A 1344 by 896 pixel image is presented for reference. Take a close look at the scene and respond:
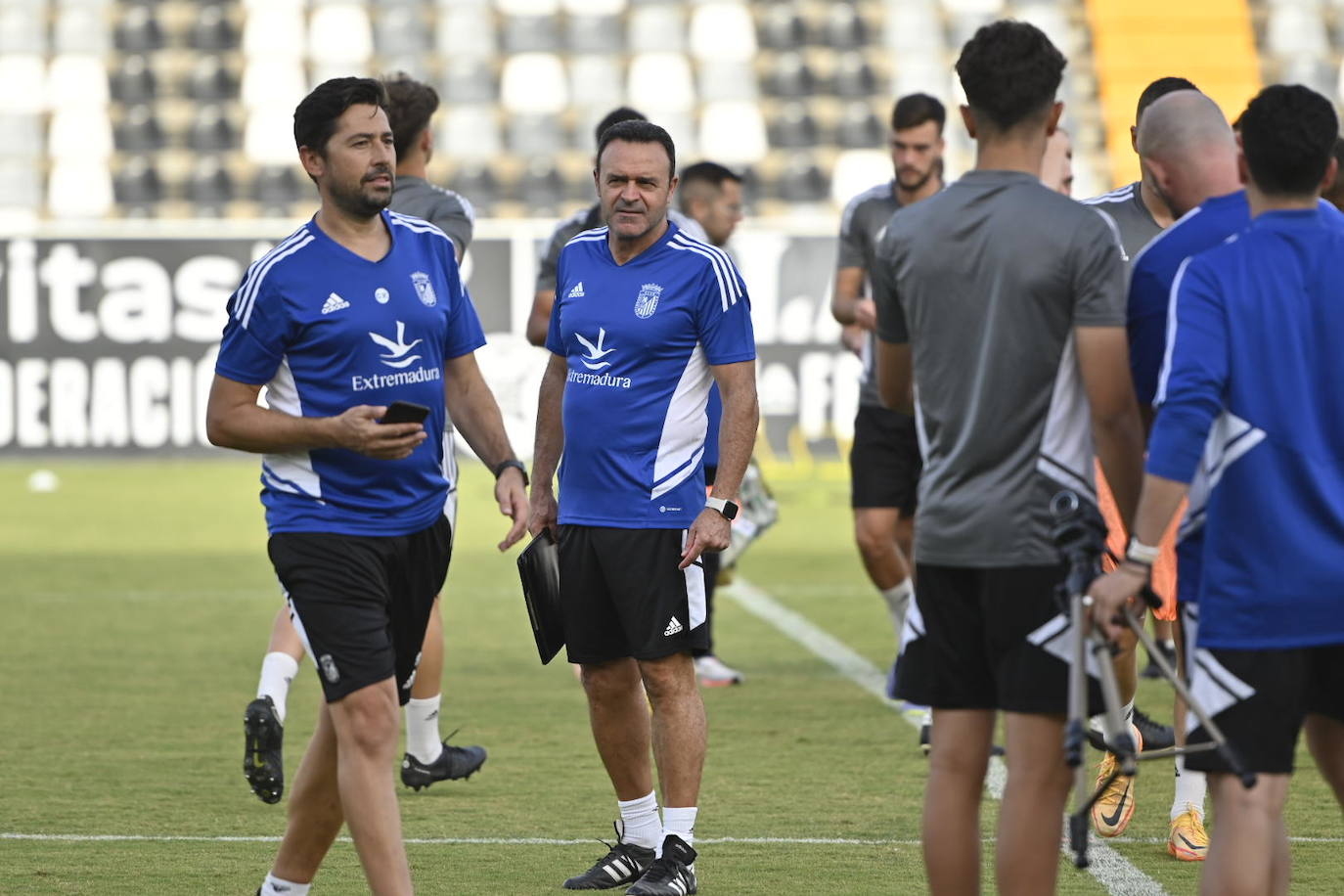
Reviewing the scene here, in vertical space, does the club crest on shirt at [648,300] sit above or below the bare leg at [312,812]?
above

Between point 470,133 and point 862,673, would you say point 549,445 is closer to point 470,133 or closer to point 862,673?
point 862,673

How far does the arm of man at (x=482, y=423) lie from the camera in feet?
17.2

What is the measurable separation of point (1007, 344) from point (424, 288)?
1.49m

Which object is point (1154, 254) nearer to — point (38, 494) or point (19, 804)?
point (19, 804)

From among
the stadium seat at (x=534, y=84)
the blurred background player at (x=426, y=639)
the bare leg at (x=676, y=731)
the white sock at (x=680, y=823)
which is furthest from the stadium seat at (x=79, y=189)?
the white sock at (x=680, y=823)

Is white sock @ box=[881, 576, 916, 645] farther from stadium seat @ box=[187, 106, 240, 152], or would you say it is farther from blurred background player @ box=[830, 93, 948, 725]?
stadium seat @ box=[187, 106, 240, 152]

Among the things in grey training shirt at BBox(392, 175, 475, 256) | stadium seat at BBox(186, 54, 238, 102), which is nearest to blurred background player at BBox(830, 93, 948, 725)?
grey training shirt at BBox(392, 175, 475, 256)

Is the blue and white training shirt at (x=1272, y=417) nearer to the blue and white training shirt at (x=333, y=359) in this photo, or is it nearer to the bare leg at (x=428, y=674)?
the blue and white training shirt at (x=333, y=359)

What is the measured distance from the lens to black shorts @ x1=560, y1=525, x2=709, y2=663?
5617 millimetres

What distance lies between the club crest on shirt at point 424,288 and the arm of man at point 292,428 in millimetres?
304

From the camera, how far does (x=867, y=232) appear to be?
8.62 m

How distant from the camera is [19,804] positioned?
6586mm

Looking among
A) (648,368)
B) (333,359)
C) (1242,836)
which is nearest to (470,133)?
(648,368)

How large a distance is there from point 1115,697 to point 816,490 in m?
15.5
